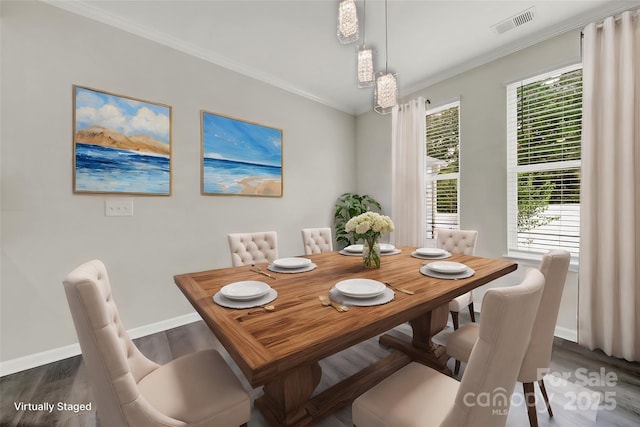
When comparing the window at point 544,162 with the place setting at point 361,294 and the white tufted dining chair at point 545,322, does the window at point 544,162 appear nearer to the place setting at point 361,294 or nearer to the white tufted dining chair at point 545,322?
the white tufted dining chair at point 545,322

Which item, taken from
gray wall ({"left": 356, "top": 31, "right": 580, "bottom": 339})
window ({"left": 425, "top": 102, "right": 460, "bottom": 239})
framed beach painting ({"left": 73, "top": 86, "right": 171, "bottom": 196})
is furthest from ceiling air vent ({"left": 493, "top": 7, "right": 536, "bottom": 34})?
framed beach painting ({"left": 73, "top": 86, "right": 171, "bottom": 196})

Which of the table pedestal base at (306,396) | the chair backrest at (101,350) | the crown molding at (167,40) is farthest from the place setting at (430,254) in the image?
the crown molding at (167,40)

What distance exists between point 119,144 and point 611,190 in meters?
4.21

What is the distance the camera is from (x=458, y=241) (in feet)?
8.63

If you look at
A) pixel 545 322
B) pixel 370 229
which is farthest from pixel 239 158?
pixel 545 322

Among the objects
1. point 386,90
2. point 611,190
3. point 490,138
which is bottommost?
point 611,190

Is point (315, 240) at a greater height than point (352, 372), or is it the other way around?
point (315, 240)

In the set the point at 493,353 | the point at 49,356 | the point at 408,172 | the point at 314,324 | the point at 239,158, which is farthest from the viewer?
the point at 408,172

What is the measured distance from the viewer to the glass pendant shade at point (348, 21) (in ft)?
5.20

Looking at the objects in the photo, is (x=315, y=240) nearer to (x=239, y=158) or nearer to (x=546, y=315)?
(x=239, y=158)

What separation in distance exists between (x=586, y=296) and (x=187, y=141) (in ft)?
13.2

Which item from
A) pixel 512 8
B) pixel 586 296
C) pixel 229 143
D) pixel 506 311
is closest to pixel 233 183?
pixel 229 143

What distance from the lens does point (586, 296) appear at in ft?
7.13

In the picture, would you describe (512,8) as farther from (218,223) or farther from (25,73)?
(25,73)
